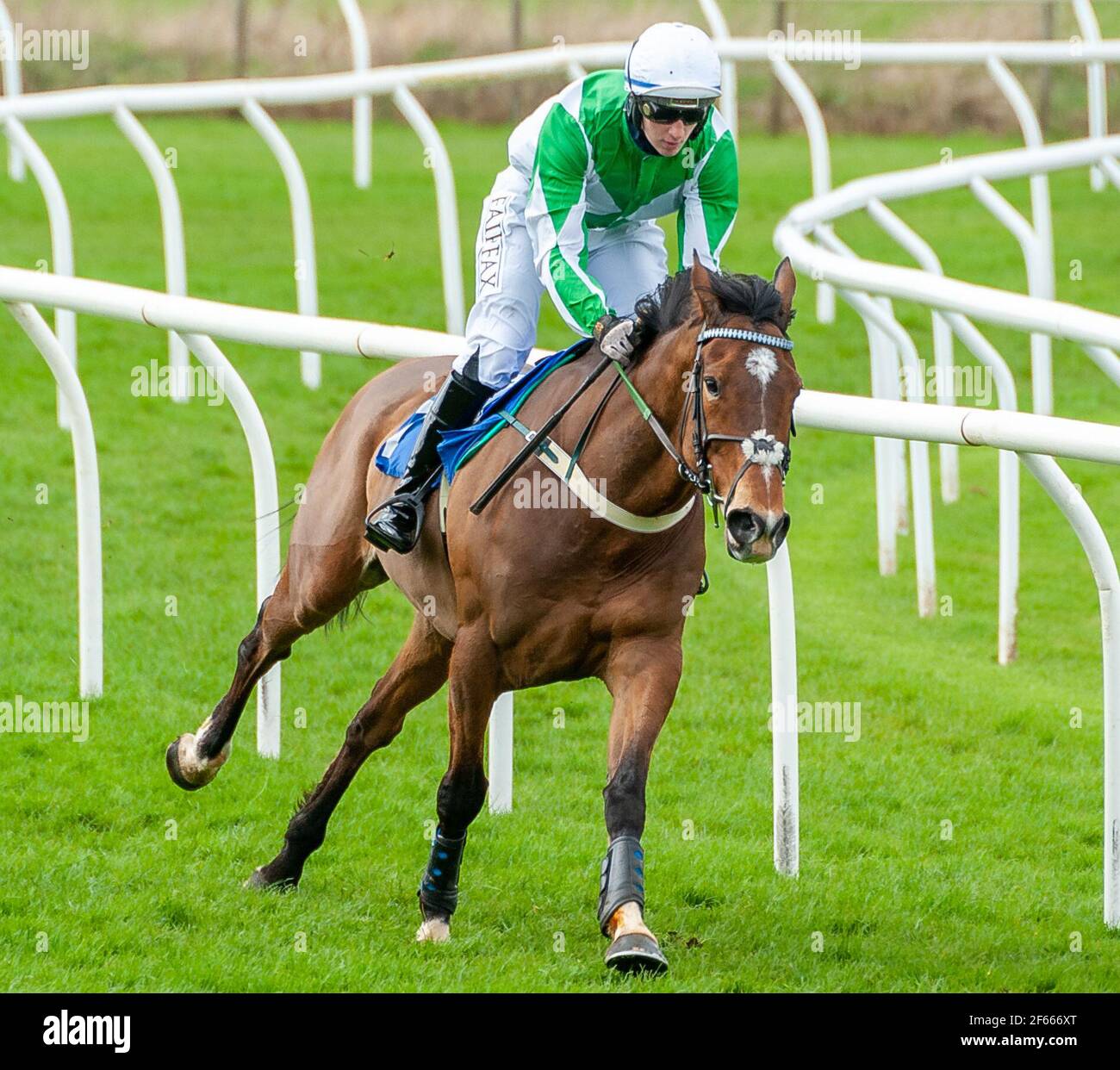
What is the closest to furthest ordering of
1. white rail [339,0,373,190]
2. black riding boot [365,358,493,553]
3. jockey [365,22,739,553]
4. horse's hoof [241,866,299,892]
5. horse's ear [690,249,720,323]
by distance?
horse's ear [690,249,720,323]
jockey [365,22,739,553]
black riding boot [365,358,493,553]
horse's hoof [241,866,299,892]
white rail [339,0,373,190]

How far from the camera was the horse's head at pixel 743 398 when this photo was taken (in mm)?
3809

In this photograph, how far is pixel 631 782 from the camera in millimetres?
4371

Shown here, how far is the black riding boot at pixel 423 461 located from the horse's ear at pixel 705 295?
102 centimetres

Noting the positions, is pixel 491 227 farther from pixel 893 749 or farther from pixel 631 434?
pixel 893 749

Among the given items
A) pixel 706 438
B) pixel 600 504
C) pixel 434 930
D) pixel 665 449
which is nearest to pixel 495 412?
pixel 600 504

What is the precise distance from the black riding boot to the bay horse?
0.24 feet

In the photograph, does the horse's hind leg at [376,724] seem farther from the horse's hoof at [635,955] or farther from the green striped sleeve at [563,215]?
the horse's hoof at [635,955]

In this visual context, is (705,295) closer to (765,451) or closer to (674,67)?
(765,451)

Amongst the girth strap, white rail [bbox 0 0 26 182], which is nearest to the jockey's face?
the girth strap

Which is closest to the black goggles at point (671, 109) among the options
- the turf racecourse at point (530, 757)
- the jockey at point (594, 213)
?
the jockey at point (594, 213)

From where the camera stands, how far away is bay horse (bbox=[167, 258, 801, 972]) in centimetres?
396

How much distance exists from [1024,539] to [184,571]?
3.96 metres

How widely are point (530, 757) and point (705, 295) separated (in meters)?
2.72

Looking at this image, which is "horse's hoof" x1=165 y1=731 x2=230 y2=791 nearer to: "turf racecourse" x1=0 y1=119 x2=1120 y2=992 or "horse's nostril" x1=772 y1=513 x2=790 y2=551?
"turf racecourse" x1=0 y1=119 x2=1120 y2=992
